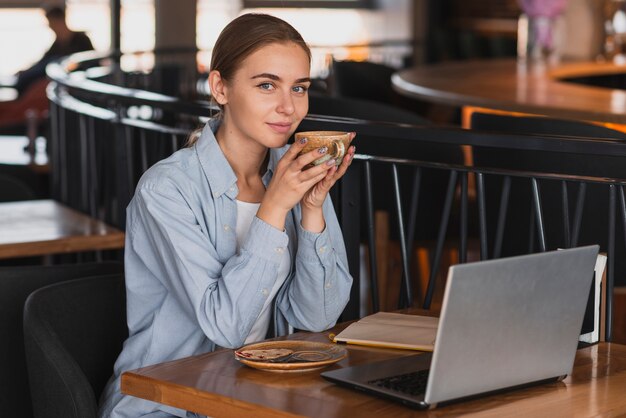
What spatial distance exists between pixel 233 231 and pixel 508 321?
0.70 meters

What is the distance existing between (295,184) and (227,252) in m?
0.25

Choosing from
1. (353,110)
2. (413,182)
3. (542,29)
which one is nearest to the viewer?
(413,182)

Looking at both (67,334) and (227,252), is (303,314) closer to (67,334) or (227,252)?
(227,252)

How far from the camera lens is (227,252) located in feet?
6.91

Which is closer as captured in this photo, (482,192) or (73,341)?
(73,341)

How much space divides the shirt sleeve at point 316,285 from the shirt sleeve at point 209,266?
12cm

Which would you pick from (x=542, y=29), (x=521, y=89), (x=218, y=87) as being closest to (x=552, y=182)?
(x=218, y=87)

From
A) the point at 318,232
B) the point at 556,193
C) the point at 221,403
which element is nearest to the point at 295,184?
the point at 318,232

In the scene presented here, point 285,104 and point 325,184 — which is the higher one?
point 285,104

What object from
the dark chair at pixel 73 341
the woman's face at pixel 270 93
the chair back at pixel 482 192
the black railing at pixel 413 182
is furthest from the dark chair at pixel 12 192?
the woman's face at pixel 270 93

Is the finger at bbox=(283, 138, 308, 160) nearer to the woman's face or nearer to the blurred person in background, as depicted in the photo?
the woman's face

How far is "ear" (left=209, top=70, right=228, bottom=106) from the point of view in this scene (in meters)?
2.12

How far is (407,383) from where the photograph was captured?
164 centimetres

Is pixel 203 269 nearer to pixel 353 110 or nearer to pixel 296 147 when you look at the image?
pixel 296 147
